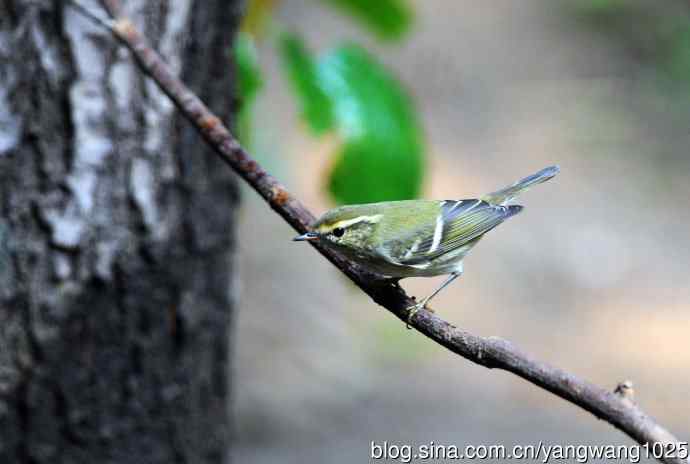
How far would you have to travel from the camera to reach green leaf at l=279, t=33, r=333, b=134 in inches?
112

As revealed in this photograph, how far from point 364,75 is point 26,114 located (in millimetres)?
1049

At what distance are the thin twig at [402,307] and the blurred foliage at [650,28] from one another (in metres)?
8.21

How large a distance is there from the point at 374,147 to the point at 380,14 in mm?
516

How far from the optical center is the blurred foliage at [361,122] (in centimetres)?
276

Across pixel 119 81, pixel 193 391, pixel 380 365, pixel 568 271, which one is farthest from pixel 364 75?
pixel 568 271

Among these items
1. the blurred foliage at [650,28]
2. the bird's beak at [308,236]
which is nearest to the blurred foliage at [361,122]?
the bird's beak at [308,236]

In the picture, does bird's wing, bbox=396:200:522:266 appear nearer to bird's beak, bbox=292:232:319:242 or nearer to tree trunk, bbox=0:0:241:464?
bird's beak, bbox=292:232:319:242

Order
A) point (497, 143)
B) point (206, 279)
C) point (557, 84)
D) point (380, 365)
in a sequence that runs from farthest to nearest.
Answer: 1. point (557, 84)
2. point (497, 143)
3. point (380, 365)
4. point (206, 279)

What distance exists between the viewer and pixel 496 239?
7555 millimetres

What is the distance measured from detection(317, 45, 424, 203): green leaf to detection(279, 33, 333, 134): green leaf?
33mm

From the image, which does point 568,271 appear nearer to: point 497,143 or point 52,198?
point 497,143

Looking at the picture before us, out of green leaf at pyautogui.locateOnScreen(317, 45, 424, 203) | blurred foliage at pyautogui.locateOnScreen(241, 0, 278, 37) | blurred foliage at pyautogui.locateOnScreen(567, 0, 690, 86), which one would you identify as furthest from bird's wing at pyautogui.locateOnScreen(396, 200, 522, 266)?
blurred foliage at pyautogui.locateOnScreen(567, 0, 690, 86)

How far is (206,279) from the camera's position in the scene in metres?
2.94

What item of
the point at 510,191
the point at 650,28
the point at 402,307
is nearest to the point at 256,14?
the point at 510,191
